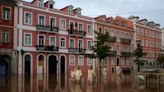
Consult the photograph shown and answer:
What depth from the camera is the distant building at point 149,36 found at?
217 ft

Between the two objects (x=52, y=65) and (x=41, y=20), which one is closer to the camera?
(x=41, y=20)

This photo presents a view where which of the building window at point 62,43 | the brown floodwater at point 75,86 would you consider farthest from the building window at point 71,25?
the brown floodwater at point 75,86

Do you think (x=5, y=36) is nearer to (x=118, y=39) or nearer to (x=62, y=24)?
(x=62, y=24)

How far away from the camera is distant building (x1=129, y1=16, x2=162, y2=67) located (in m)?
66.2

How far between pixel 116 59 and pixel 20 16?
25389mm

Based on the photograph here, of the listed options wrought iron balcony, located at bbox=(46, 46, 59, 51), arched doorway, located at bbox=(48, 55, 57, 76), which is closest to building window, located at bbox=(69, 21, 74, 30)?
wrought iron balcony, located at bbox=(46, 46, 59, 51)

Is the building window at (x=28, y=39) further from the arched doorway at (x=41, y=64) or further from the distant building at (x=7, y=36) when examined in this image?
the arched doorway at (x=41, y=64)

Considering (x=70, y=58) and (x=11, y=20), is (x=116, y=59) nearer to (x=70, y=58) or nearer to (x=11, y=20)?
(x=70, y=58)

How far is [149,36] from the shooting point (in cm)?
7144

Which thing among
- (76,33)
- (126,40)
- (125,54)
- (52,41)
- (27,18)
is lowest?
(125,54)

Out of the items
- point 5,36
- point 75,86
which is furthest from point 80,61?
point 75,86

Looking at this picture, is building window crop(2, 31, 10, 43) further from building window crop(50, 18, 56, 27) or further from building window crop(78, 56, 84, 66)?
building window crop(78, 56, 84, 66)

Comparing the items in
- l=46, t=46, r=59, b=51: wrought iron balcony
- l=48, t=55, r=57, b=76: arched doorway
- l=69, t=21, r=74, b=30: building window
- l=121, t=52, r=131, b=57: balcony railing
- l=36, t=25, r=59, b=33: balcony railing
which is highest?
l=69, t=21, r=74, b=30: building window

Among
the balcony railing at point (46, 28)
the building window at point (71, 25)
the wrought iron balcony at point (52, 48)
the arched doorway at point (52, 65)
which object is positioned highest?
the building window at point (71, 25)
